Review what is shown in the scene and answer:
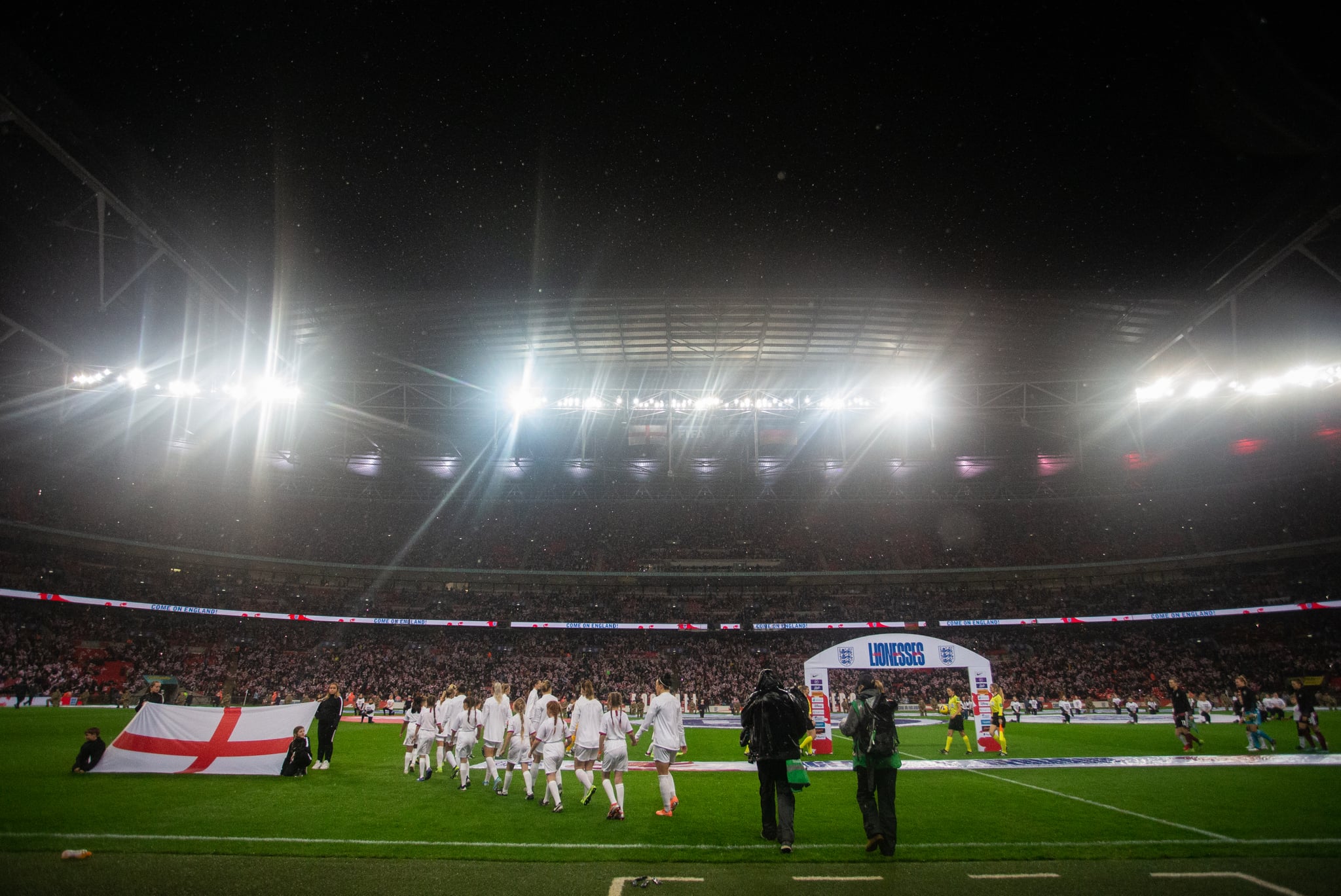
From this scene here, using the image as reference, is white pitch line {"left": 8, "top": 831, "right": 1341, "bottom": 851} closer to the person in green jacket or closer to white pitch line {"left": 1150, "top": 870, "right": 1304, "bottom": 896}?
the person in green jacket

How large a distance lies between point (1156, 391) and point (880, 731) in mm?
23098

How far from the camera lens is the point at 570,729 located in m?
9.56

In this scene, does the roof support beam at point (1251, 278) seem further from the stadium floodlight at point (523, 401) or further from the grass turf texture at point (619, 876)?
the stadium floodlight at point (523, 401)

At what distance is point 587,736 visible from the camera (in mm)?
8945

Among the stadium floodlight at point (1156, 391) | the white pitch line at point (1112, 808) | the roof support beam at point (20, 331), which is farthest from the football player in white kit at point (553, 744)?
the stadium floodlight at point (1156, 391)

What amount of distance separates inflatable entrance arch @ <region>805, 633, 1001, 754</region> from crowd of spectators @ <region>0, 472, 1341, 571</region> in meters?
24.9

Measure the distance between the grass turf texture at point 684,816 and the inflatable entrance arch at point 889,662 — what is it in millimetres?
3773

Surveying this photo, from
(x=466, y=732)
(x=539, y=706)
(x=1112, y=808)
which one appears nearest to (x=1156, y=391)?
(x=1112, y=808)

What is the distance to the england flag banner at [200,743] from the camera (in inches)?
443

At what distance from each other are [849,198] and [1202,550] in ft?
127

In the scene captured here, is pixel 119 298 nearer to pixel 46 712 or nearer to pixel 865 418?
pixel 46 712

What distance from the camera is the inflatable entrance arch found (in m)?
16.2

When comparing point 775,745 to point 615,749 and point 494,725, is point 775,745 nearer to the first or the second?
point 615,749

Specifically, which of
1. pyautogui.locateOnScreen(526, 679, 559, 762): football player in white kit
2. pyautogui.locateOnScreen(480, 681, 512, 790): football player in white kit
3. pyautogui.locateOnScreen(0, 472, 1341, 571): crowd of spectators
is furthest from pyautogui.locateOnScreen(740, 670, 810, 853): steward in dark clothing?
pyautogui.locateOnScreen(0, 472, 1341, 571): crowd of spectators
